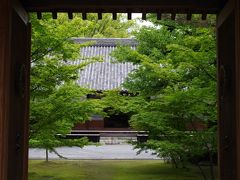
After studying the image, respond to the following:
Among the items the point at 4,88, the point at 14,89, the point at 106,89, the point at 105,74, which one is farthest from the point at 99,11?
the point at 105,74

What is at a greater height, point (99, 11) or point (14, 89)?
point (99, 11)

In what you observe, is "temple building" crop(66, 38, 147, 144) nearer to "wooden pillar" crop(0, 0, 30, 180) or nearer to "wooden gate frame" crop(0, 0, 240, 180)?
"wooden pillar" crop(0, 0, 30, 180)

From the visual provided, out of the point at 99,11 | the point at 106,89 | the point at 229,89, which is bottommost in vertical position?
the point at 229,89

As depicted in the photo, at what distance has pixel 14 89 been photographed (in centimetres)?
379

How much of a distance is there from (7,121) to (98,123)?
55.0 ft

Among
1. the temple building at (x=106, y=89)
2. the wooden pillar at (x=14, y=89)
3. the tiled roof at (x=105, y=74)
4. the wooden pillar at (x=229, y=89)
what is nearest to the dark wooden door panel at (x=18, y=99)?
the wooden pillar at (x=14, y=89)

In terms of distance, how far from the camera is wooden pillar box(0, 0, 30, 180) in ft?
10.6

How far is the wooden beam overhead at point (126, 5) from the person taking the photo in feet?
13.4

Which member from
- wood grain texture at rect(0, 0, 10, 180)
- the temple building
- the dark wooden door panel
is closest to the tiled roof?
the temple building

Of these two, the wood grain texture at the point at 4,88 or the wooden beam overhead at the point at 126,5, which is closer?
the wood grain texture at the point at 4,88

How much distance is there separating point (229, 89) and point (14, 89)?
2090 millimetres

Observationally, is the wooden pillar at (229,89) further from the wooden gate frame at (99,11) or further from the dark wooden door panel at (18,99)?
the dark wooden door panel at (18,99)

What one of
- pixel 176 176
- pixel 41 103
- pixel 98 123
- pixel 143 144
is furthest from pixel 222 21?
pixel 98 123

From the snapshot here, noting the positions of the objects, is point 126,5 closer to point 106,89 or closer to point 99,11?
point 99,11
